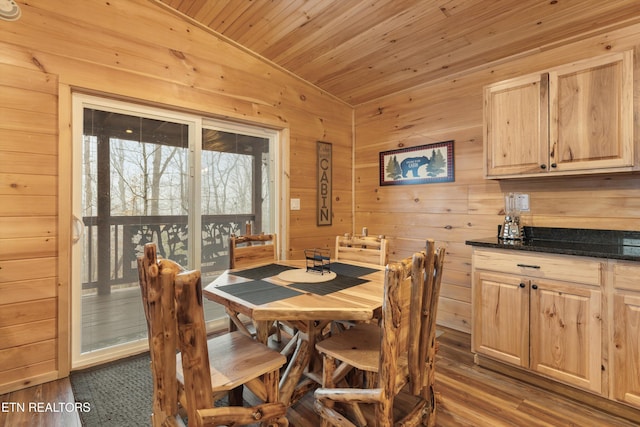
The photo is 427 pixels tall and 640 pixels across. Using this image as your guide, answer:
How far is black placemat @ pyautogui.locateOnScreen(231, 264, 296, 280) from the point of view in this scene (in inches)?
80.5

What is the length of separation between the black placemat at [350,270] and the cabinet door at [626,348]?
139cm

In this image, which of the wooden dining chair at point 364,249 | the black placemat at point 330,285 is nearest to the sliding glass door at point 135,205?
the wooden dining chair at point 364,249

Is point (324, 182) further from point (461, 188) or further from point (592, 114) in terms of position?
point (592, 114)

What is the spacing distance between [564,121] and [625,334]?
4.51 ft

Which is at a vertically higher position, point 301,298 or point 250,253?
point 250,253

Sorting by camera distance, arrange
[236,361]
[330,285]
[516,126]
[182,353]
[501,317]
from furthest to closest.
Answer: [516,126] < [501,317] < [330,285] < [236,361] < [182,353]

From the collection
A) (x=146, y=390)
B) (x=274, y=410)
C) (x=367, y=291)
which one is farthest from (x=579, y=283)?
(x=146, y=390)

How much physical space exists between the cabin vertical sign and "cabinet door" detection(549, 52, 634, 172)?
2.19m

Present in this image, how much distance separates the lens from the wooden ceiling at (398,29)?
2.23 m

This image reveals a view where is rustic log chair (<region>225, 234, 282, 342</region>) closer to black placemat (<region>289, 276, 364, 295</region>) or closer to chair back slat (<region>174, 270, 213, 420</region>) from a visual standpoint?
black placemat (<region>289, 276, 364, 295</region>)

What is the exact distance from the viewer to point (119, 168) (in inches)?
99.7

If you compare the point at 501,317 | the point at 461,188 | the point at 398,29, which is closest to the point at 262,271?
the point at 501,317

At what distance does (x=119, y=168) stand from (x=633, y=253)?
138 inches

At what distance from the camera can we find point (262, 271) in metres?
2.18
